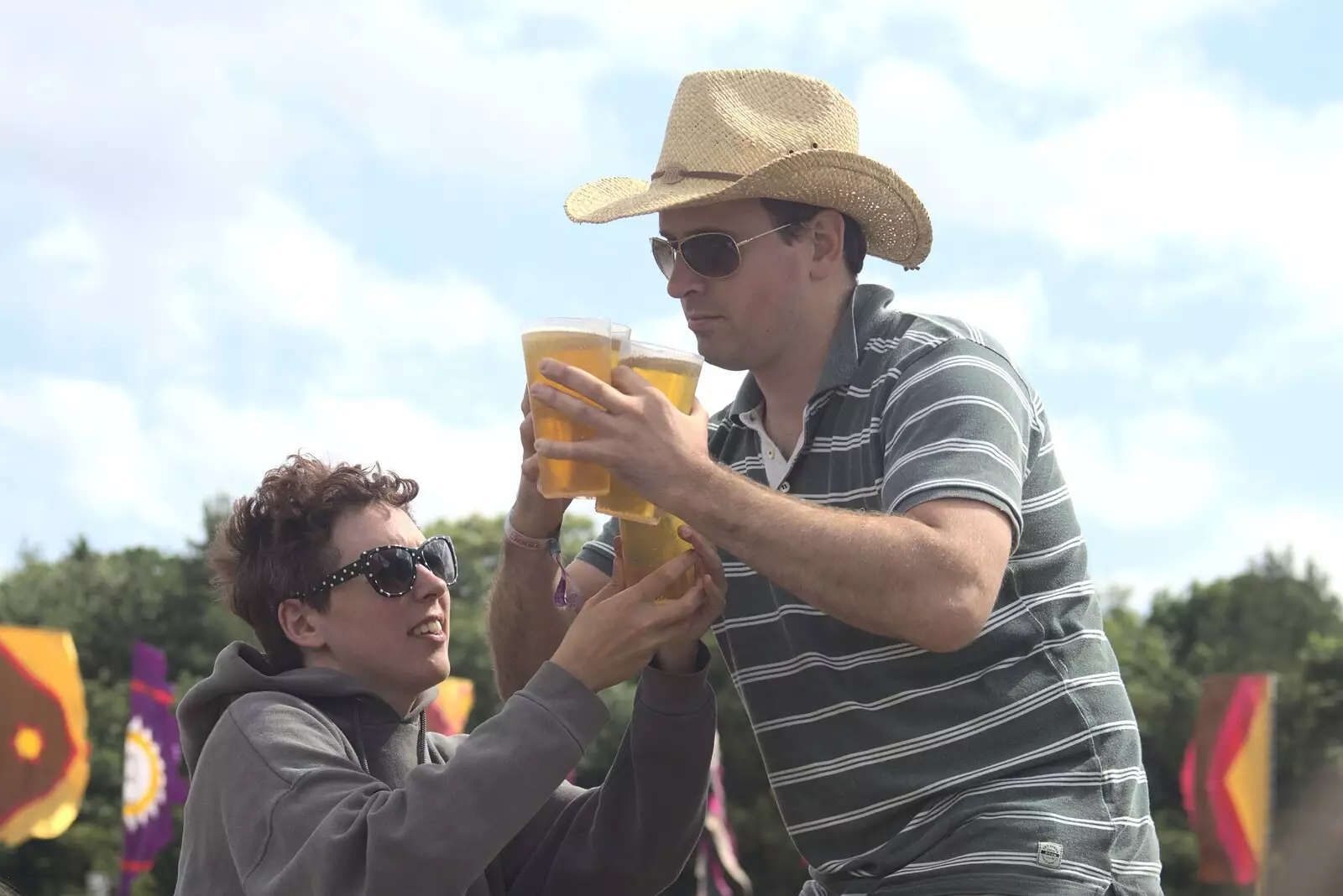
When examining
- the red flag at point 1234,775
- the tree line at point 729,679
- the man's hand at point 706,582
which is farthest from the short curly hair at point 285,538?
the tree line at point 729,679

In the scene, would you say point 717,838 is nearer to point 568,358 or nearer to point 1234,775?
point 1234,775

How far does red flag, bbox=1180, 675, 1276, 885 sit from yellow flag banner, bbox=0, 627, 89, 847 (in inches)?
637

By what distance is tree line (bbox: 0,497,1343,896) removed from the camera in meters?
45.3

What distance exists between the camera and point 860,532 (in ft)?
10.9

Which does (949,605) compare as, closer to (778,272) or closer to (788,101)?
(778,272)

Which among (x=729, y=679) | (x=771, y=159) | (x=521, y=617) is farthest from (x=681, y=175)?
(x=729, y=679)

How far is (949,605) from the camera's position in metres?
3.31

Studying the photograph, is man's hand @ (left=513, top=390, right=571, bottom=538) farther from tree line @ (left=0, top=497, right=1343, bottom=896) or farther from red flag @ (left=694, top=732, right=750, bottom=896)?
tree line @ (left=0, top=497, right=1343, bottom=896)

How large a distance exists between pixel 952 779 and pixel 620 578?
908 millimetres

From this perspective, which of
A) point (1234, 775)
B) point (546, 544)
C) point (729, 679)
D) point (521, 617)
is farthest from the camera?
point (729, 679)

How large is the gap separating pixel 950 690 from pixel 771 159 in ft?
4.80

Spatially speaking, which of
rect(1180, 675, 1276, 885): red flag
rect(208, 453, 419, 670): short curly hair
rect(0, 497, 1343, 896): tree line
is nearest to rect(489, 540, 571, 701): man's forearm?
rect(208, 453, 419, 670): short curly hair

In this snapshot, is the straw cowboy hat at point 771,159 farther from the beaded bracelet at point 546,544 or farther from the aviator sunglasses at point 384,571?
the aviator sunglasses at point 384,571

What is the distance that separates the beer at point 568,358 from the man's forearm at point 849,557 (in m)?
0.27
